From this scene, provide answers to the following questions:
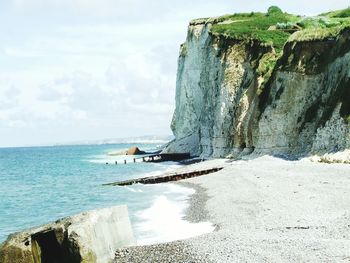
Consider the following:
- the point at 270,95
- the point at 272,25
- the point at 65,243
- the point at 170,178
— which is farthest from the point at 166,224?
the point at 272,25

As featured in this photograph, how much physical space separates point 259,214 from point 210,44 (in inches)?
1946

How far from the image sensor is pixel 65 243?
15094 mm

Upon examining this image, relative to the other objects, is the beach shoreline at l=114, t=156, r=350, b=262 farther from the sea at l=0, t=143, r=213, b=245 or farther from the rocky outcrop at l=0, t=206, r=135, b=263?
the rocky outcrop at l=0, t=206, r=135, b=263

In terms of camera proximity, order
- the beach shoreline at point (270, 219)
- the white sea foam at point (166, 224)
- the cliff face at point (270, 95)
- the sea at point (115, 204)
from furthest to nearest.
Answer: the cliff face at point (270, 95) < the sea at point (115, 204) < the white sea foam at point (166, 224) < the beach shoreline at point (270, 219)

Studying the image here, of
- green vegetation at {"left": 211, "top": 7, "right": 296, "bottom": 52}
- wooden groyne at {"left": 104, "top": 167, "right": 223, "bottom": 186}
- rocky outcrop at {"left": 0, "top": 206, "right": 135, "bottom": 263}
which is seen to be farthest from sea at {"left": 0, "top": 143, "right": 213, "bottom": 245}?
green vegetation at {"left": 211, "top": 7, "right": 296, "bottom": 52}

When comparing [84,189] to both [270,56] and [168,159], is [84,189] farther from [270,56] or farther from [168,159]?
[168,159]

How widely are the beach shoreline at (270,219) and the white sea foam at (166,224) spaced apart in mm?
711

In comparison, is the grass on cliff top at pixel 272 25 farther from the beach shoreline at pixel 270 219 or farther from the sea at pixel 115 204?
the sea at pixel 115 204

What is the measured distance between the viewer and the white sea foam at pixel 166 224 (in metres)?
20.5

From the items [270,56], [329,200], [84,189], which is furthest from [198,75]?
[329,200]

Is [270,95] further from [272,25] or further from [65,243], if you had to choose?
[65,243]

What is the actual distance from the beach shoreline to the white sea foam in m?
0.71

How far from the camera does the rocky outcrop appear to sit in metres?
14.9

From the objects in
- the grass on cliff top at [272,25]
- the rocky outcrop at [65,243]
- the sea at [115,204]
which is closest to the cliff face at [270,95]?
the grass on cliff top at [272,25]
